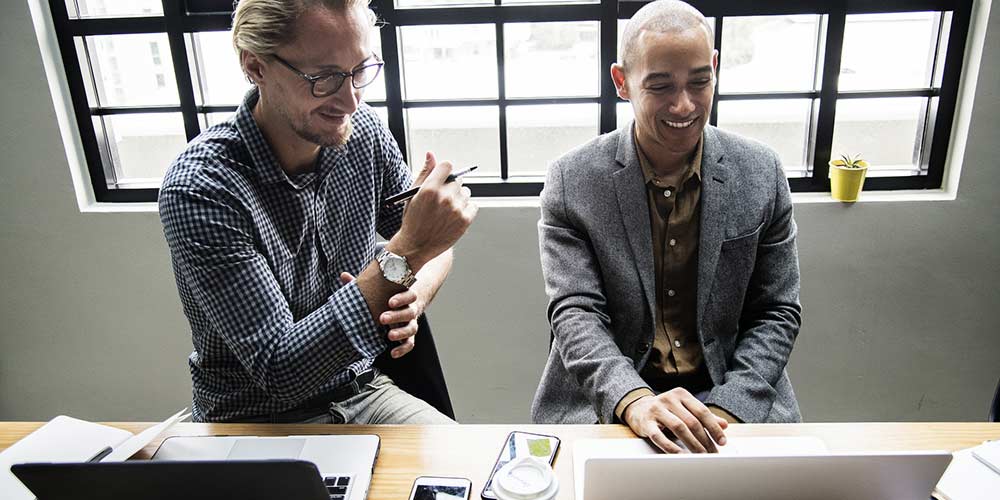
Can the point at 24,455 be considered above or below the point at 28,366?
above

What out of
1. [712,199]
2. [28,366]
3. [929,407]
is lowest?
[929,407]

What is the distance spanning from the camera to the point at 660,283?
1.51 meters

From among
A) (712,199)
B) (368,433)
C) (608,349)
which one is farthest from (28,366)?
(712,199)

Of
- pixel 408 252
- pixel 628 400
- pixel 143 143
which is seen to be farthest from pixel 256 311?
pixel 143 143

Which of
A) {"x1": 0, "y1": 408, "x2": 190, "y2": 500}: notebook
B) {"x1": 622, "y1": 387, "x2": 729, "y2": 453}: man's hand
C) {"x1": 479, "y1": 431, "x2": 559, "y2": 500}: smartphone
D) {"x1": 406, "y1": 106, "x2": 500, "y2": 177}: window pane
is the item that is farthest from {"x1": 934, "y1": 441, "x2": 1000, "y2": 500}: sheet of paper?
{"x1": 406, "y1": 106, "x2": 500, "y2": 177}: window pane

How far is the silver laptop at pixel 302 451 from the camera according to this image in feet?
3.36

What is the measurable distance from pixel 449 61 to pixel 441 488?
1619 mm

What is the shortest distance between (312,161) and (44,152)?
1.46 m

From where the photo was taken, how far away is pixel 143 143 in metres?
2.43

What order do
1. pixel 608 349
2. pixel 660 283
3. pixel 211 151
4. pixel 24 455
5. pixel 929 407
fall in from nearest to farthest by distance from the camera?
pixel 24 455
pixel 211 151
pixel 608 349
pixel 660 283
pixel 929 407

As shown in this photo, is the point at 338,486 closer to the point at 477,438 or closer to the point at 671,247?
the point at 477,438

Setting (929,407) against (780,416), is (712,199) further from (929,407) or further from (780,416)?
(929,407)

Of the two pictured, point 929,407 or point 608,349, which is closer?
point 608,349

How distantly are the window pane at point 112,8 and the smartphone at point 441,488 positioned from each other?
1.98 meters
